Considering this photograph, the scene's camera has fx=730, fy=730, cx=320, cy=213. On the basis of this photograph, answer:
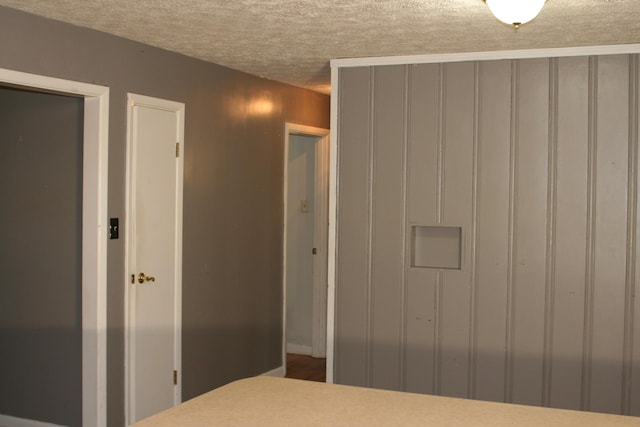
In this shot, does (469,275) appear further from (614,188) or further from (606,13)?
(606,13)

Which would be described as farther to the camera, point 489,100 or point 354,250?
point 354,250

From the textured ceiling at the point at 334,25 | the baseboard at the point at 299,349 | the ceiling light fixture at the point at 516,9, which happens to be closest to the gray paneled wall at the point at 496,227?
the textured ceiling at the point at 334,25

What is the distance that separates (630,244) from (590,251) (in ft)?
0.69

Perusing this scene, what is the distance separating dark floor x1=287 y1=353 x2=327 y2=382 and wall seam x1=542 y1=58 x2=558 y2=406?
1.85m

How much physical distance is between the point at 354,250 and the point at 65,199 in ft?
5.68

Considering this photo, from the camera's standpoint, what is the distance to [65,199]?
13.5 feet

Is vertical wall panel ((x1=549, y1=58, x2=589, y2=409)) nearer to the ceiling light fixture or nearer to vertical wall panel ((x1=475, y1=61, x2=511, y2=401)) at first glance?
vertical wall panel ((x1=475, y1=61, x2=511, y2=401))

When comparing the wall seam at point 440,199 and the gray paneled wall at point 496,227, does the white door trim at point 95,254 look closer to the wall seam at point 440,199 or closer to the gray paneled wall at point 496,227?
the gray paneled wall at point 496,227

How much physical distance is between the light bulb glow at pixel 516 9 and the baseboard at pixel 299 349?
166 inches

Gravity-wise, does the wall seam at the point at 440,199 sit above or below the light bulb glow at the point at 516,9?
below

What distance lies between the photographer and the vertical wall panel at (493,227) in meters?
4.21

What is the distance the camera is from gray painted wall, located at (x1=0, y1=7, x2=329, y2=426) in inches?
146

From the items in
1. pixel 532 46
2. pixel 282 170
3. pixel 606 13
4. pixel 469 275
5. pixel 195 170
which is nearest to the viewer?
pixel 606 13

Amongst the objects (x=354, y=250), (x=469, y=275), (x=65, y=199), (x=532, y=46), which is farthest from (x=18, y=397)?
(x=532, y=46)
